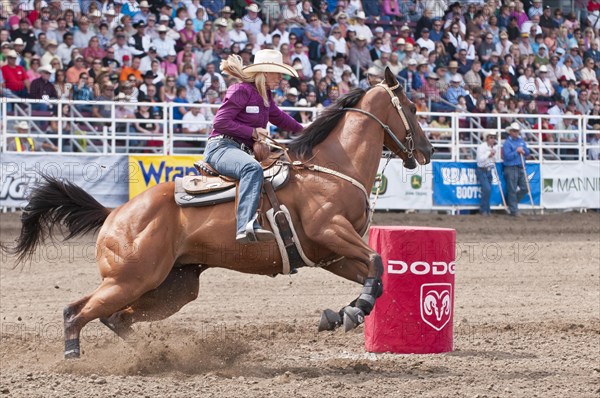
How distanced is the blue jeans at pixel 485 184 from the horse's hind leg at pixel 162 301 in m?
11.9

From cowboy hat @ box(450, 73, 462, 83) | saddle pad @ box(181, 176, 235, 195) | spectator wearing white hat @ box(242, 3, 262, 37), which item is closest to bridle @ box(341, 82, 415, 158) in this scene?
saddle pad @ box(181, 176, 235, 195)

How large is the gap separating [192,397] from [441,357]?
8.20 ft

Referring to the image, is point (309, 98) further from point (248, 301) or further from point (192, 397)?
point (192, 397)

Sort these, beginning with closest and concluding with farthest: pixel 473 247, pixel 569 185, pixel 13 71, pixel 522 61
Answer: pixel 473 247 < pixel 13 71 < pixel 569 185 < pixel 522 61

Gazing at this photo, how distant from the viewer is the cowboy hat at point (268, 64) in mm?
7574

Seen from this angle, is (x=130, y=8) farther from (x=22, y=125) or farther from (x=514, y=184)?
(x=514, y=184)

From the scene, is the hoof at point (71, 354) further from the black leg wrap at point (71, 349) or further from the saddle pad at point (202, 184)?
the saddle pad at point (202, 184)

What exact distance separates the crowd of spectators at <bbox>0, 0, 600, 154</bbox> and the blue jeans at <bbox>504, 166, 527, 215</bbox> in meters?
1.29

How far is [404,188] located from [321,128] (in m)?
10.5

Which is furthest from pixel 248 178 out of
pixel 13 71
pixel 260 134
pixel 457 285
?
pixel 13 71

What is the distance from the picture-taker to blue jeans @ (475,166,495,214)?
18.8 m

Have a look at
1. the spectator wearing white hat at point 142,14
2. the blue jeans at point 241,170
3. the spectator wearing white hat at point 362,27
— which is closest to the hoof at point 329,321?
the blue jeans at point 241,170

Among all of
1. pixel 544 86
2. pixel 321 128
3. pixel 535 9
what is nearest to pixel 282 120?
pixel 321 128

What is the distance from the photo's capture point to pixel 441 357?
7797 millimetres
